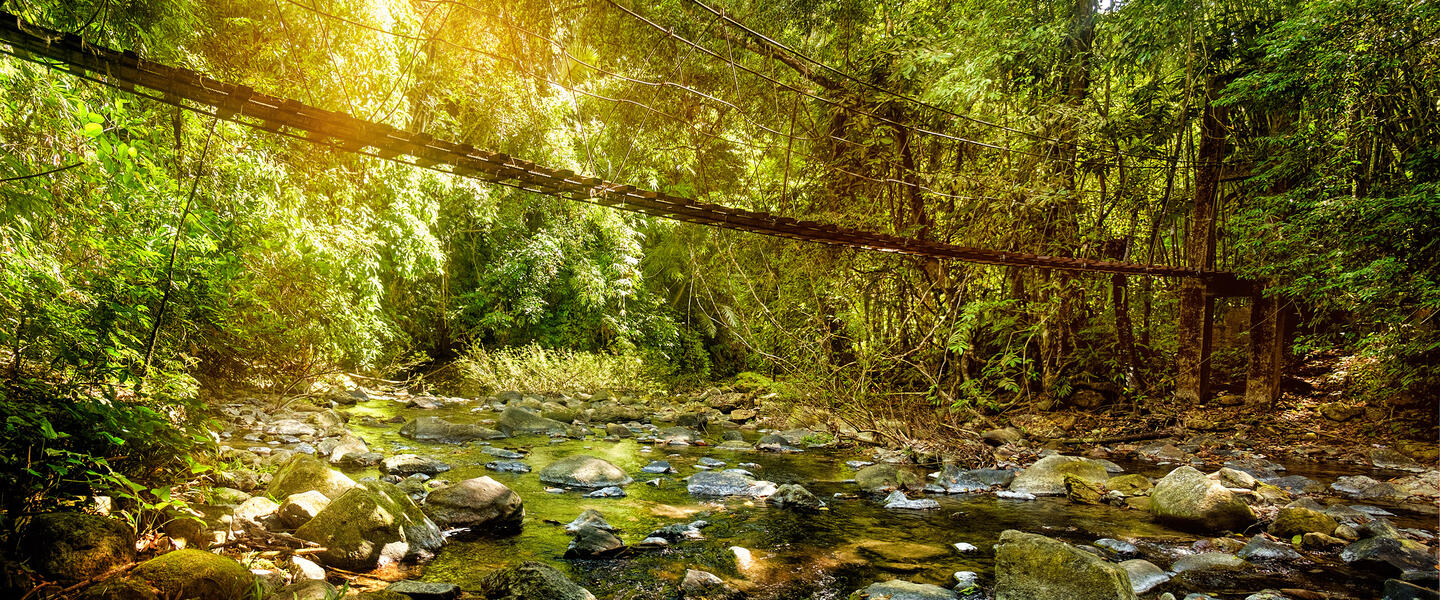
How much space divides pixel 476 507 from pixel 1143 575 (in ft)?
9.89

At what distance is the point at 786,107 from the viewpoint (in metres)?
6.38

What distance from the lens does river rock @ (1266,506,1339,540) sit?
3369 mm

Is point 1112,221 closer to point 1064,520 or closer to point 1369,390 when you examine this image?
point 1369,390

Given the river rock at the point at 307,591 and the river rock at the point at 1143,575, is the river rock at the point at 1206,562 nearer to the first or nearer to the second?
the river rock at the point at 1143,575

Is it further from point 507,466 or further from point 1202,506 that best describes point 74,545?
point 1202,506

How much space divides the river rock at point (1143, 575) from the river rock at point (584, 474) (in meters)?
2.91

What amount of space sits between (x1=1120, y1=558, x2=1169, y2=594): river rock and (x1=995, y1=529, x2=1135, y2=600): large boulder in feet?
0.83

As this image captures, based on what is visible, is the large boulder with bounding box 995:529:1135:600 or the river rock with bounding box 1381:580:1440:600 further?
the river rock with bounding box 1381:580:1440:600

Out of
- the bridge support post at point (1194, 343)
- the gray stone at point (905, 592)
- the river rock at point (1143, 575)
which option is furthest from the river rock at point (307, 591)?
the bridge support post at point (1194, 343)

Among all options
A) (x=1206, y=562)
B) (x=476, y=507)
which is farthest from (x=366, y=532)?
(x=1206, y=562)

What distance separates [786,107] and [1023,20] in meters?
2.13

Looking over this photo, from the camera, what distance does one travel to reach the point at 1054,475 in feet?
15.0

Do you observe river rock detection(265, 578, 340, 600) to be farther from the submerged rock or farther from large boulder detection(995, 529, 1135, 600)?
the submerged rock

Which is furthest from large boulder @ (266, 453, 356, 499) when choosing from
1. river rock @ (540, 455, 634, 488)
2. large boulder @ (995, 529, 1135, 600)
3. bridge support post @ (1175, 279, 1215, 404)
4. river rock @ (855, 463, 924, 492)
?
bridge support post @ (1175, 279, 1215, 404)
